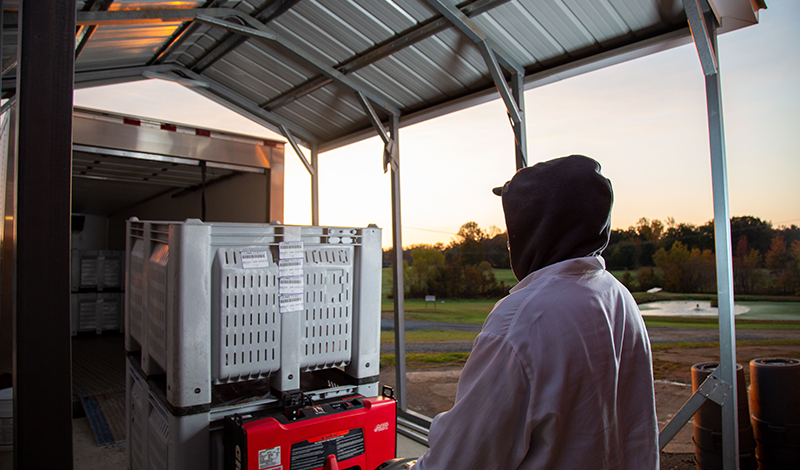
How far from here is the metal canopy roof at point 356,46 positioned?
10.9 feet

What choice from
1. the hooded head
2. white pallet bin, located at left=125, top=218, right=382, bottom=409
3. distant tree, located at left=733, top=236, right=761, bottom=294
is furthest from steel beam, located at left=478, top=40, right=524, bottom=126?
distant tree, located at left=733, top=236, right=761, bottom=294

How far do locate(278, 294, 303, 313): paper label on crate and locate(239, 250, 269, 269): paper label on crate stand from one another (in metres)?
0.18

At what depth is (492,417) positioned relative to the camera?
1.04 meters

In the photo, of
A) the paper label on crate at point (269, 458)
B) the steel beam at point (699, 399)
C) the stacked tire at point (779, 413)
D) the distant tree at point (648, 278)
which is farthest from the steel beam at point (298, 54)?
the distant tree at point (648, 278)

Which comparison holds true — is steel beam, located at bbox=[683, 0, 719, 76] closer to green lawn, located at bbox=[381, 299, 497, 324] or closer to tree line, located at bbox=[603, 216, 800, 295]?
tree line, located at bbox=[603, 216, 800, 295]

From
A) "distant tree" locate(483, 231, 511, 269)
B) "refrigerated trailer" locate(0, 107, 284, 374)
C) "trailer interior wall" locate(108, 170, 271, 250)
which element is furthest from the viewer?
"distant tree" locate(483, 231, 511, 269)

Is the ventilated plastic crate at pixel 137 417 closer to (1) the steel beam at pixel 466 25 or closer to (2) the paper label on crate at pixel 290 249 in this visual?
(2) the paper label on crate at pixel 290 249

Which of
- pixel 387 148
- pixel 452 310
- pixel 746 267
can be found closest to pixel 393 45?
pixel 387 148

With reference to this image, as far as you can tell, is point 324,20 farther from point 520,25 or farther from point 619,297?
point 619,297

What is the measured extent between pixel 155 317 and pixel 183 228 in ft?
2.09

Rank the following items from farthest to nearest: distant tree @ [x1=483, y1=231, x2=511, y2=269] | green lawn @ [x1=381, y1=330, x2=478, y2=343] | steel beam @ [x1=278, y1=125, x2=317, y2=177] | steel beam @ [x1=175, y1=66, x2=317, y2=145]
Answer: green lawn @ [x1=381, y1=330, x2=478, y2=343] → distant tree @ [x1=483, y1=231, x2=511, y2=269] → steel beam @ [x1=278, y1=125, x2=317, y2=177] → steel beam @ [x1=175, y1=66, x2=317, y2=145]

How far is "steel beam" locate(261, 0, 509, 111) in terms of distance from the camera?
343 cm

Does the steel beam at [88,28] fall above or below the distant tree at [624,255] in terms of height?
above

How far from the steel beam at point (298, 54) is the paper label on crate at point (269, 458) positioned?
141 inches
